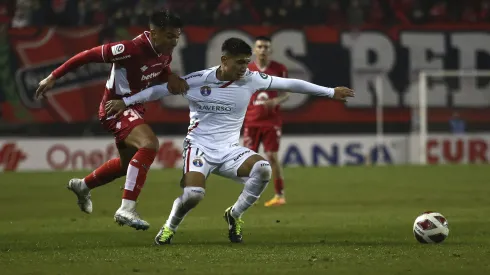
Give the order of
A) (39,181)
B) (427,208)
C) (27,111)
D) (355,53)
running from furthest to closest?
(355,53)
(27,111)
(39,181)
(427,208)

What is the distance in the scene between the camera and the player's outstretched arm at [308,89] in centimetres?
882

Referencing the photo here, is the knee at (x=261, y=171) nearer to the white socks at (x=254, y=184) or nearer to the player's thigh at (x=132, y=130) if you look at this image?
the white socks at (x=254, y=184)

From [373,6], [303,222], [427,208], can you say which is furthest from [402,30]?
[303,222]

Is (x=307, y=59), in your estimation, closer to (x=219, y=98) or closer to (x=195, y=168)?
(x=219, y=98)

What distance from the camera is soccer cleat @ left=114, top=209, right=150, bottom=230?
8414 mm

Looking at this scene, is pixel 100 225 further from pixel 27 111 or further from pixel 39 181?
pixel 27 111

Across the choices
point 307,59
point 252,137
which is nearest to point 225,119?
point 252,137

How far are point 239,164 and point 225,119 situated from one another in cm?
49

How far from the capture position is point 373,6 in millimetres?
Result: 25766

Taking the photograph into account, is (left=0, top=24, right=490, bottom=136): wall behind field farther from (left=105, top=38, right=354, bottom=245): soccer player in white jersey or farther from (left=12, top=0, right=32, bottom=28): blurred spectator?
(left=105, top=38, right=354, bottom=245): soccer player in white jersey

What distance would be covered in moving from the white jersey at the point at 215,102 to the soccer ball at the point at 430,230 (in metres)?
1.84

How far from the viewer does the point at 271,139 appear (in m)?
14.0

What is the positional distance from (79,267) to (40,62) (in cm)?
1702

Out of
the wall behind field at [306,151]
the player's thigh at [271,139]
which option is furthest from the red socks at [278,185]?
the wall behind field at [306,151]
